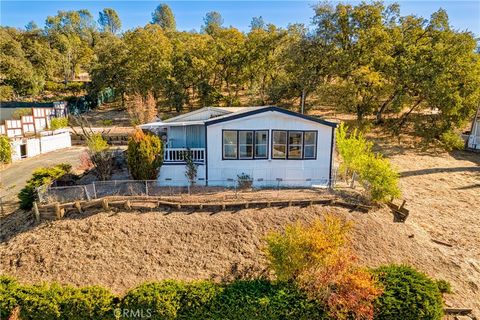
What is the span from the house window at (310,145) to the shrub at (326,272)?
21.4ft

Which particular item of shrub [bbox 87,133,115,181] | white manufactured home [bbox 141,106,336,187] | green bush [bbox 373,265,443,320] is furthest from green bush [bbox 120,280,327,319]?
shrub [bbox 87,133,115,181]

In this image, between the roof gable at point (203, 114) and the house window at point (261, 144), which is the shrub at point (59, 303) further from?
the roof gable at point (203, 114)

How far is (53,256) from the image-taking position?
11.0 meters

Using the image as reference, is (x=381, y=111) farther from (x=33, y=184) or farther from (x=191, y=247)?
(x=33, y=184)

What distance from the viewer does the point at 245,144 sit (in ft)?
49.9

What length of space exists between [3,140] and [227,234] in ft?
57.0

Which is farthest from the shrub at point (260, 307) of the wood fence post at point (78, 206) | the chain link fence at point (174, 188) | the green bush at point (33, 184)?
the green bush at point (33, 184)

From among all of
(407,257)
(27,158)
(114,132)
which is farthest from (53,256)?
(114,132)

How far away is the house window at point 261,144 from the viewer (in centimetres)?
1523

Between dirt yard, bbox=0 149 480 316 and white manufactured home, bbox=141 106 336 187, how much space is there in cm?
279

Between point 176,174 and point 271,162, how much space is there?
15.4 ft

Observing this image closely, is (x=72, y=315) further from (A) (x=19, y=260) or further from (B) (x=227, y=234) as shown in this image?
(B) (x=227, y=234)

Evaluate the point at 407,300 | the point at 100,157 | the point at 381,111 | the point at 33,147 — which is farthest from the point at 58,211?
the point at 381,111

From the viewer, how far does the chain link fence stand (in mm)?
12652
